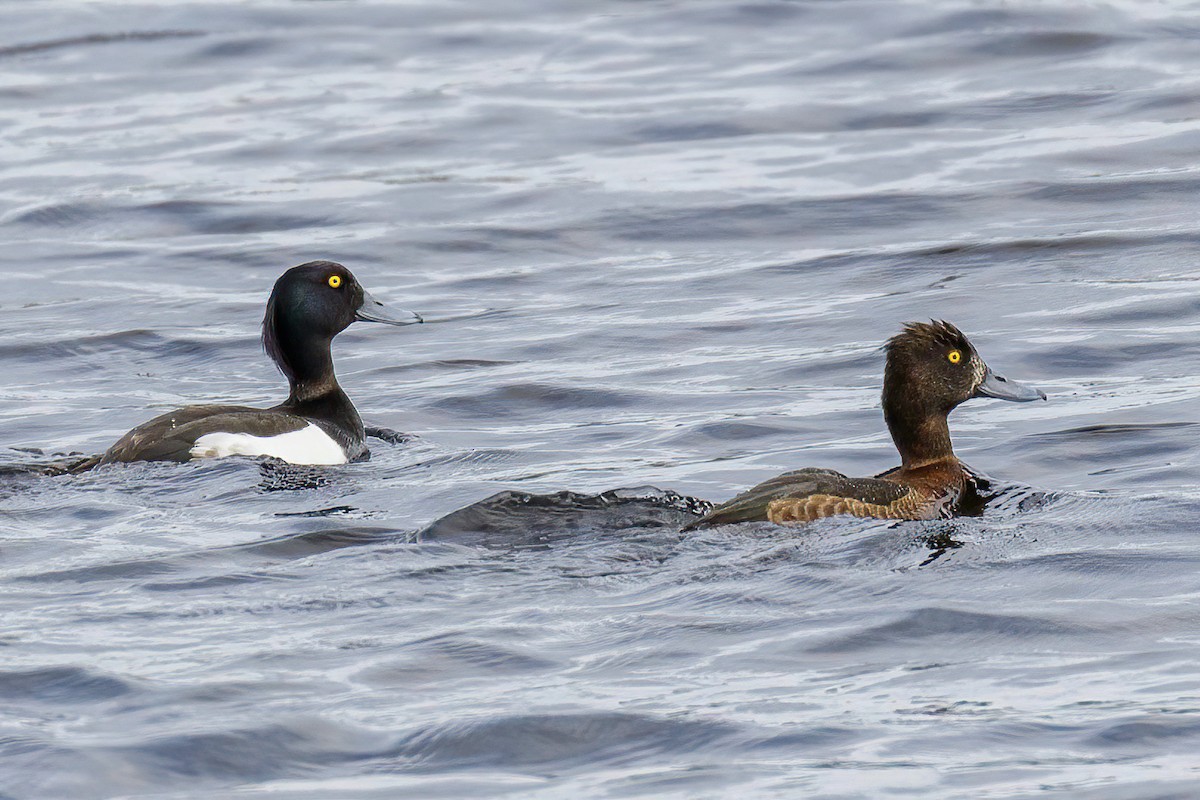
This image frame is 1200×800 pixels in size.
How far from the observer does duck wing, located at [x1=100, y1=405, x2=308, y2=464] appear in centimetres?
1020

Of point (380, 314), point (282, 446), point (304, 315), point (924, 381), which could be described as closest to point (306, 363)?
point (304, 315)

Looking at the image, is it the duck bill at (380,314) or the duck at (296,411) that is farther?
the duck bill at (380,314)

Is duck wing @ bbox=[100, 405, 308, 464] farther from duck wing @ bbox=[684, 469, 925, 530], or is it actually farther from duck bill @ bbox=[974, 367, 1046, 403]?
duck bill @ bbox=[974, 367, 1046, 403]

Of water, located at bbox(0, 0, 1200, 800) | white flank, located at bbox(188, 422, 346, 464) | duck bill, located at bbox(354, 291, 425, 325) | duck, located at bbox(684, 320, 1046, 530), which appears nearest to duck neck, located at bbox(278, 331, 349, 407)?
duck bill, located at bbox(354, 291, 425, 325)

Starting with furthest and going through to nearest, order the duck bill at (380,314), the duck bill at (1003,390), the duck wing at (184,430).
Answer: the duck bill at (380,314) → the duck wing at (184,430) → the duck bill at (1003,390)

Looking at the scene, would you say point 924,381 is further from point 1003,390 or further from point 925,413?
point 1003,390

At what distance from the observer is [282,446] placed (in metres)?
10.8

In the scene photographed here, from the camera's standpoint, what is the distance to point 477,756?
21.3 ft

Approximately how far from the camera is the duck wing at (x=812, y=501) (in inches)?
336

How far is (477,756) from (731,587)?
5.71 feet

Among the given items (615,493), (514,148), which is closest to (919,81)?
(514,148)

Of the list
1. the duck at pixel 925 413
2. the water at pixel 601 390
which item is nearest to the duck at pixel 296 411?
the water at pixel 601 390

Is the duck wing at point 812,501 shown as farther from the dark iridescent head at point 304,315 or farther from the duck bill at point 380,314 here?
the duck bill at point 380,314

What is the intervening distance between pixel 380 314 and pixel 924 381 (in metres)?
3.96
